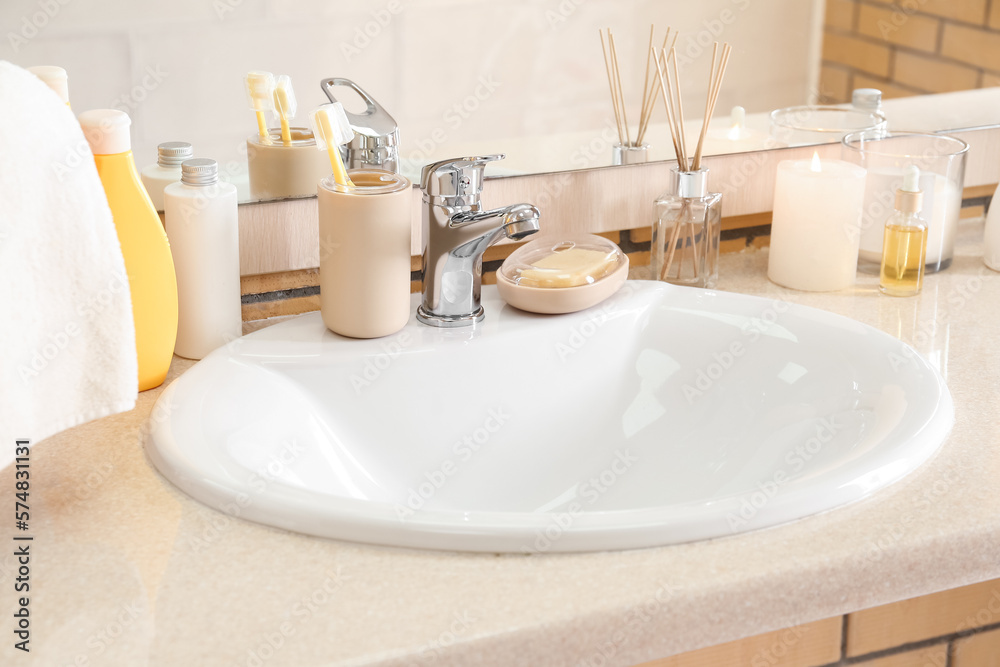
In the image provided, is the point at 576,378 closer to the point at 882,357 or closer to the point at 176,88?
the point at 882,357

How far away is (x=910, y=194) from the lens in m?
1.04

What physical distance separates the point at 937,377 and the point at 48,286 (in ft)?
2.29

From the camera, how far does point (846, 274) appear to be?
3.60 ft

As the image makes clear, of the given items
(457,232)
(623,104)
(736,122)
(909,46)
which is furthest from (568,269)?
(909,46)

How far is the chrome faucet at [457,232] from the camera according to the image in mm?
878

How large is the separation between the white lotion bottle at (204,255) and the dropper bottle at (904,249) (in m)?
0.69

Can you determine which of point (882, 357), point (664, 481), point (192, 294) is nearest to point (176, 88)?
point (192, 294)

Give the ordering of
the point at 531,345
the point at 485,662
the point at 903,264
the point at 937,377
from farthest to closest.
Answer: the point at 903,264 → the point at 531,345 → the point at 937,377 → the point at 485,662

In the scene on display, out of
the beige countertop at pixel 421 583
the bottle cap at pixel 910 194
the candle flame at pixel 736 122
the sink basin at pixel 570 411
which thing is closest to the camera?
the beige countertop at pixel 421 583

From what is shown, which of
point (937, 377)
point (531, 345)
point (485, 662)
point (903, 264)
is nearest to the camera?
point (485, 662)

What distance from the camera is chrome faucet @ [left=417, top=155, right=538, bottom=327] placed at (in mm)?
878

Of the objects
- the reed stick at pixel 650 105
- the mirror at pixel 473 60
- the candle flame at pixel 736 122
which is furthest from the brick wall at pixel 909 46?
the reed stick at pixel 650 105

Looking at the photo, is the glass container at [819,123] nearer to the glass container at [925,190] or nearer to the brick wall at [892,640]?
the glass container at [925,190]

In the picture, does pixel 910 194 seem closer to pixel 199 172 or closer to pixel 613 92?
pixel 613 92
